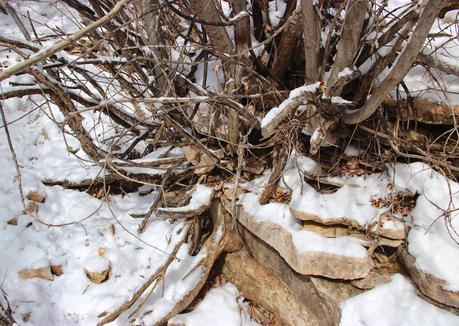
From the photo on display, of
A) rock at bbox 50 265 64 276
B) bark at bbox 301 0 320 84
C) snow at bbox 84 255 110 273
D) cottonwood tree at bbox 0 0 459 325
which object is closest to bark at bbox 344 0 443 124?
cottonwood tree at bbox 0 0 459 325

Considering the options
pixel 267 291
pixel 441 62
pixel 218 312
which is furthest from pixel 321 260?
pixel 441 62

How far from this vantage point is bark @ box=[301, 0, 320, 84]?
6.40ft

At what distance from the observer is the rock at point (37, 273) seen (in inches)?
112

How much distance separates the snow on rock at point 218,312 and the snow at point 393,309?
3.22 ft

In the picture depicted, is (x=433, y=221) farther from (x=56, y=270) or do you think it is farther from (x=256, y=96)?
(x=56, y=270)

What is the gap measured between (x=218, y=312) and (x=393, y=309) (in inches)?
52.5

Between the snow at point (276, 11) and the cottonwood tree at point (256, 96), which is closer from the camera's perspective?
the cottonwood tree at point (256, 96)

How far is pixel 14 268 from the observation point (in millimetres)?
2877

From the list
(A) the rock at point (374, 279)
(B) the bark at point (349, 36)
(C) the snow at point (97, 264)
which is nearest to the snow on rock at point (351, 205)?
(A) the rock at point (374, 279)

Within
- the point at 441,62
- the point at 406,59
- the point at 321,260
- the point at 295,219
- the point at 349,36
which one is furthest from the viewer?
the point at 295,219

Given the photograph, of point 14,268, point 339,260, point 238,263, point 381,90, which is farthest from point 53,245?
point 381,90

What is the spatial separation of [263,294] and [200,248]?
63 centimetres

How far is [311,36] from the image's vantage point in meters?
2.05

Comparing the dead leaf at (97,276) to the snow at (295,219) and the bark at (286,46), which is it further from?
the bark at (286,46)
